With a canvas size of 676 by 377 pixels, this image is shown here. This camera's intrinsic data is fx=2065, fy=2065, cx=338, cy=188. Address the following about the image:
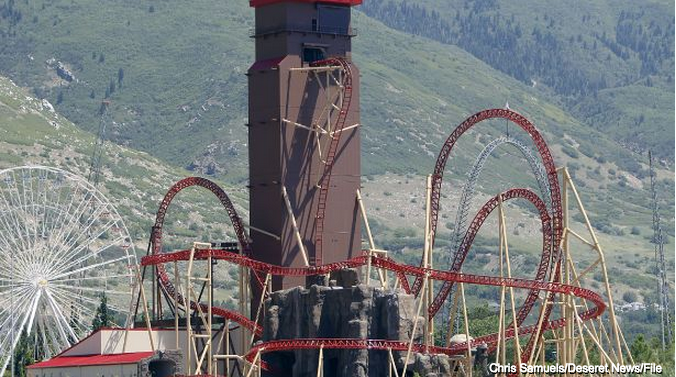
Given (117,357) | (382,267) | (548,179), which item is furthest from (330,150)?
(117,357)

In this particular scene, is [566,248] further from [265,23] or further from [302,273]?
[265,23]

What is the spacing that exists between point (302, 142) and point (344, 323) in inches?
594

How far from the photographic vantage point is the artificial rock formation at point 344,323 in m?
110

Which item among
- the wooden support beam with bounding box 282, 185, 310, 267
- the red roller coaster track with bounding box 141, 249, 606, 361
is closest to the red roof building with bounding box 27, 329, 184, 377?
the red roller coaster track with bounding box 141, 249, 606, 361

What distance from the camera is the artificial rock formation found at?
361ft

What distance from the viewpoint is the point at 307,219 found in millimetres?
123000

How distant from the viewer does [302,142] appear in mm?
123500

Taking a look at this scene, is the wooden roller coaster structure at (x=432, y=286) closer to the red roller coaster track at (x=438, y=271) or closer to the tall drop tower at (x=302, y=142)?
the red roller coaster track at (x=438, y=271)

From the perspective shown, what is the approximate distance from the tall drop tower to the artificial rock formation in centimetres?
599

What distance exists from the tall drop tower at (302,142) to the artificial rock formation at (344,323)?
19.6ft

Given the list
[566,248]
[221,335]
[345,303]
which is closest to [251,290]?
[221,335]

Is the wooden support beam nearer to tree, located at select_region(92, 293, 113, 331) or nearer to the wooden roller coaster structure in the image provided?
the wooden roller coaster structure

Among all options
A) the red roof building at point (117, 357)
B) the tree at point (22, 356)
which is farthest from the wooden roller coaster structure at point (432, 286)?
the tree at point (22, 356)

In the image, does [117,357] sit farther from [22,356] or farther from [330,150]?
[22,356]
